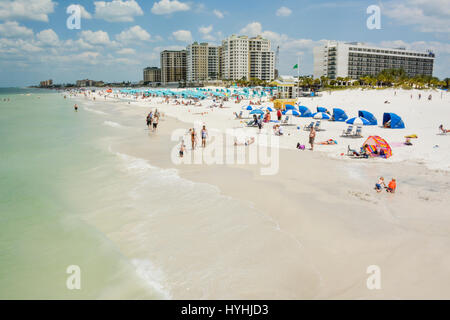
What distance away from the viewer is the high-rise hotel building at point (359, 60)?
11594 centimetres

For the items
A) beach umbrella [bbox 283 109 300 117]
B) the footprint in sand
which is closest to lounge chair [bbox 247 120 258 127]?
beach umbrella [bbox 283 109 300 117]

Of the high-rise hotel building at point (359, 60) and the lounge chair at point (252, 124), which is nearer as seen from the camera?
the lounge chair at point (252, 124)

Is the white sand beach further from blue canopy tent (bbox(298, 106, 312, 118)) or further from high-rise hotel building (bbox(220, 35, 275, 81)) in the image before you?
high-rise hotel building (bbox(220, 35, 275, 81))

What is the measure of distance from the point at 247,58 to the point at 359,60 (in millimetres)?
51748

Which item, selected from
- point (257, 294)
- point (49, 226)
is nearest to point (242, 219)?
point (257, 294)

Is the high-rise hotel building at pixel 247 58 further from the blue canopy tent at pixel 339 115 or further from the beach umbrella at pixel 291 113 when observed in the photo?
the blue canopy tent at pixel 339 115

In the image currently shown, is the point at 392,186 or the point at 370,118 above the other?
the point at 370,118

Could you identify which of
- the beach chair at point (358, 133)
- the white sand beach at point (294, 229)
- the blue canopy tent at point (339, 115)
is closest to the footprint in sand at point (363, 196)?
the white sand beach at point (294, 229)

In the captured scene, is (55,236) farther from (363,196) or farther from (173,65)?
(173,65)

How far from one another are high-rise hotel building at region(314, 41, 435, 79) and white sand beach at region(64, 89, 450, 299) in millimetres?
112139

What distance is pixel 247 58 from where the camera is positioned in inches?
5960

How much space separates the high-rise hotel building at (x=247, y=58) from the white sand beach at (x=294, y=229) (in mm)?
138460

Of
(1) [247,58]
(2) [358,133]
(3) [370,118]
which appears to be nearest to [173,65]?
(1) [247,58]

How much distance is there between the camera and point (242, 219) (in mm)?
8492
